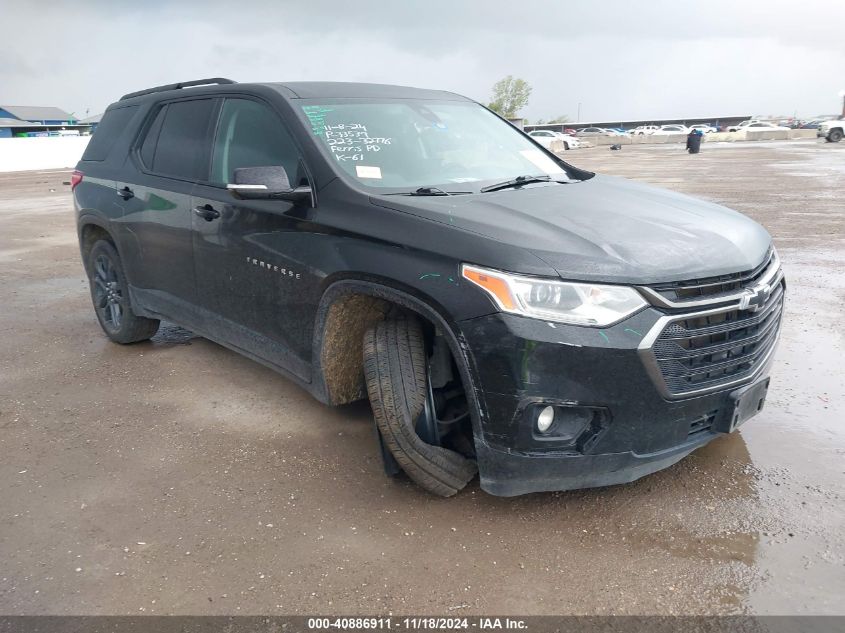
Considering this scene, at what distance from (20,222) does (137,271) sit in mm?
10902

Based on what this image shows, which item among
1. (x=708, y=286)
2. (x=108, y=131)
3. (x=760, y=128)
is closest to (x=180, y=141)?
(x=108, y=131)

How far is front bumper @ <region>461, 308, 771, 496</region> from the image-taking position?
2514 mm

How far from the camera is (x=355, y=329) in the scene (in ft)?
11.1

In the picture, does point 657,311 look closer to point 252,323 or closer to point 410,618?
point 410,618

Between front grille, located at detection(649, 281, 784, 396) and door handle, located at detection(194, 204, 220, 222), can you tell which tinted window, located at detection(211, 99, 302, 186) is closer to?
door handle, located at detection(194, 204, 220, 222)

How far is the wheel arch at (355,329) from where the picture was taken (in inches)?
Result: 106

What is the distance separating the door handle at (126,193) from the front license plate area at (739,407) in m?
3.85

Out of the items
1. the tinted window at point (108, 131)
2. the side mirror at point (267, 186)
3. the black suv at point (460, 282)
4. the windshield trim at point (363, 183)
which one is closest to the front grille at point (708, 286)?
the black suv at point (460, 282)

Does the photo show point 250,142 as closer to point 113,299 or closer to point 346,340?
point 346,340

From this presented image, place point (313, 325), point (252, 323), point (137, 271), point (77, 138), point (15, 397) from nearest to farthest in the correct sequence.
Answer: point (313, 325), point (252, 323), point (15, 397), point (137, 271), point (77, 138)

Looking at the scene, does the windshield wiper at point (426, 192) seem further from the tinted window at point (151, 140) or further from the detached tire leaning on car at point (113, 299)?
the detached tire leaning on car at point (113, 299)

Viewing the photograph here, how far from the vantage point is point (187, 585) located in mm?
2611

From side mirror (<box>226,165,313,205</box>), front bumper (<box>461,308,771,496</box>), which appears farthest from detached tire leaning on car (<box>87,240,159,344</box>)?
front bumper (<box>461,308,771,496</box>)

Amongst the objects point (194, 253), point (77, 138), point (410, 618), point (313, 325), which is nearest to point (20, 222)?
point (194, 253)
